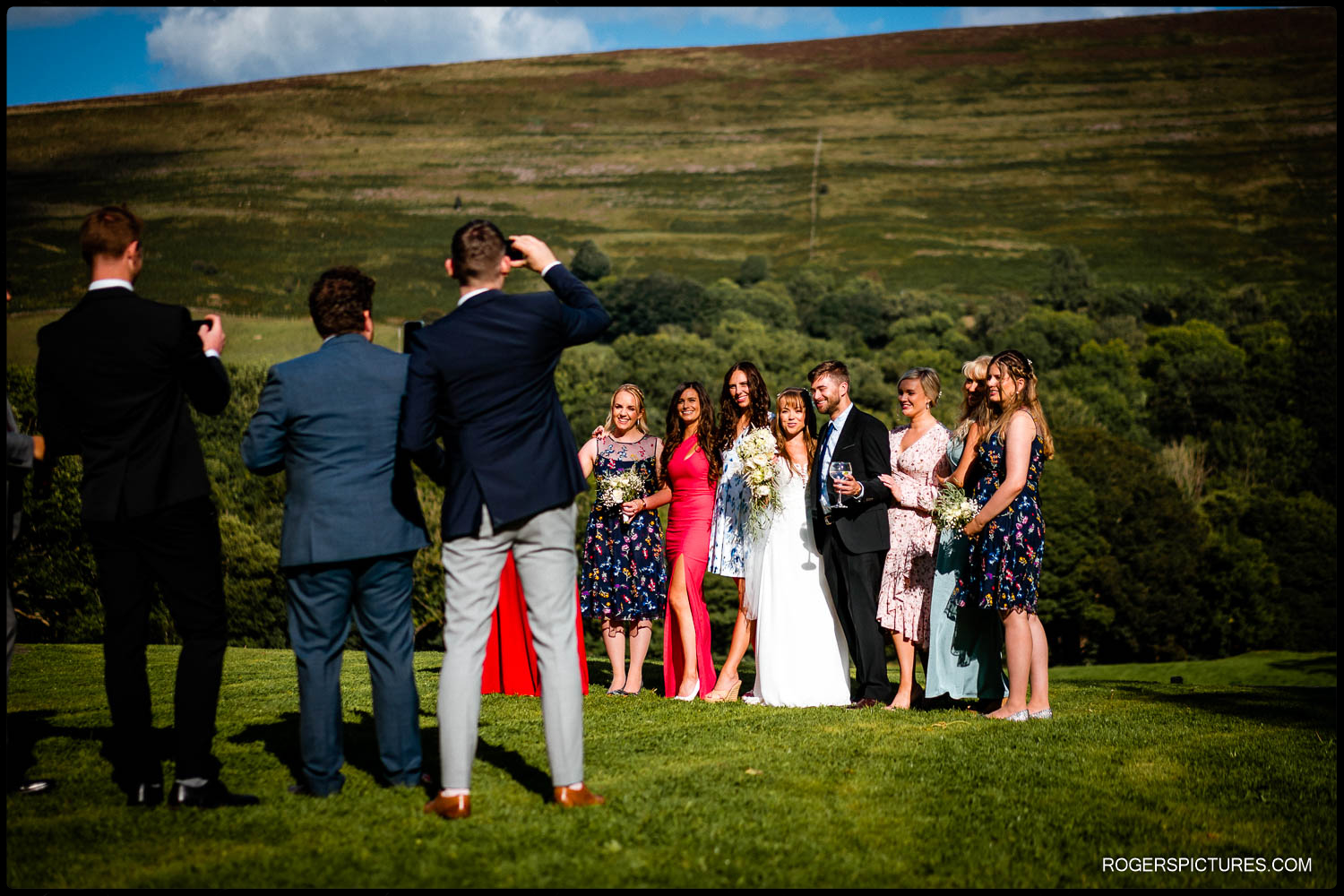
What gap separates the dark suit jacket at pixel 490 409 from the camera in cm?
505

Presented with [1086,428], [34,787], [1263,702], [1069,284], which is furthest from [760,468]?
[1069,284]

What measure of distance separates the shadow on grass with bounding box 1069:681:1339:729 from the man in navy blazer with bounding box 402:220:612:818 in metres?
5.78

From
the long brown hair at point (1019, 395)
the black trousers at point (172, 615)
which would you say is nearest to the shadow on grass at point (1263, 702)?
the long brown hair at point (1019, 395)

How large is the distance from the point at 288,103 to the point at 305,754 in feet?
481

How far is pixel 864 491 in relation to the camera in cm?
881

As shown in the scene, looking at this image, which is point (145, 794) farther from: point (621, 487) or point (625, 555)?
point (625, 555)

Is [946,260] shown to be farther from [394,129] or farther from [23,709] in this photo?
[23,709]

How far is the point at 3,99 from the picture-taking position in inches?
189

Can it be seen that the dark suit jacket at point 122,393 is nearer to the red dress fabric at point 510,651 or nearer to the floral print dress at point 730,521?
the red dress fabric at point 510,651

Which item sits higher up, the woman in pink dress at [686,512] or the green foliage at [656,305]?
the green foliage at [656,305]

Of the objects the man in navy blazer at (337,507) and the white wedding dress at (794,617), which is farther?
the white wedding dress at (794,617)

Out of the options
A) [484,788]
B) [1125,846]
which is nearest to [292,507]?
[484,788]

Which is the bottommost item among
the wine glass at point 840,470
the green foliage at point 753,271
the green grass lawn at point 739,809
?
the green grass lawn at point 739,809

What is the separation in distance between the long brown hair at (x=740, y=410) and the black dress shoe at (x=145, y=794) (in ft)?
18.3
